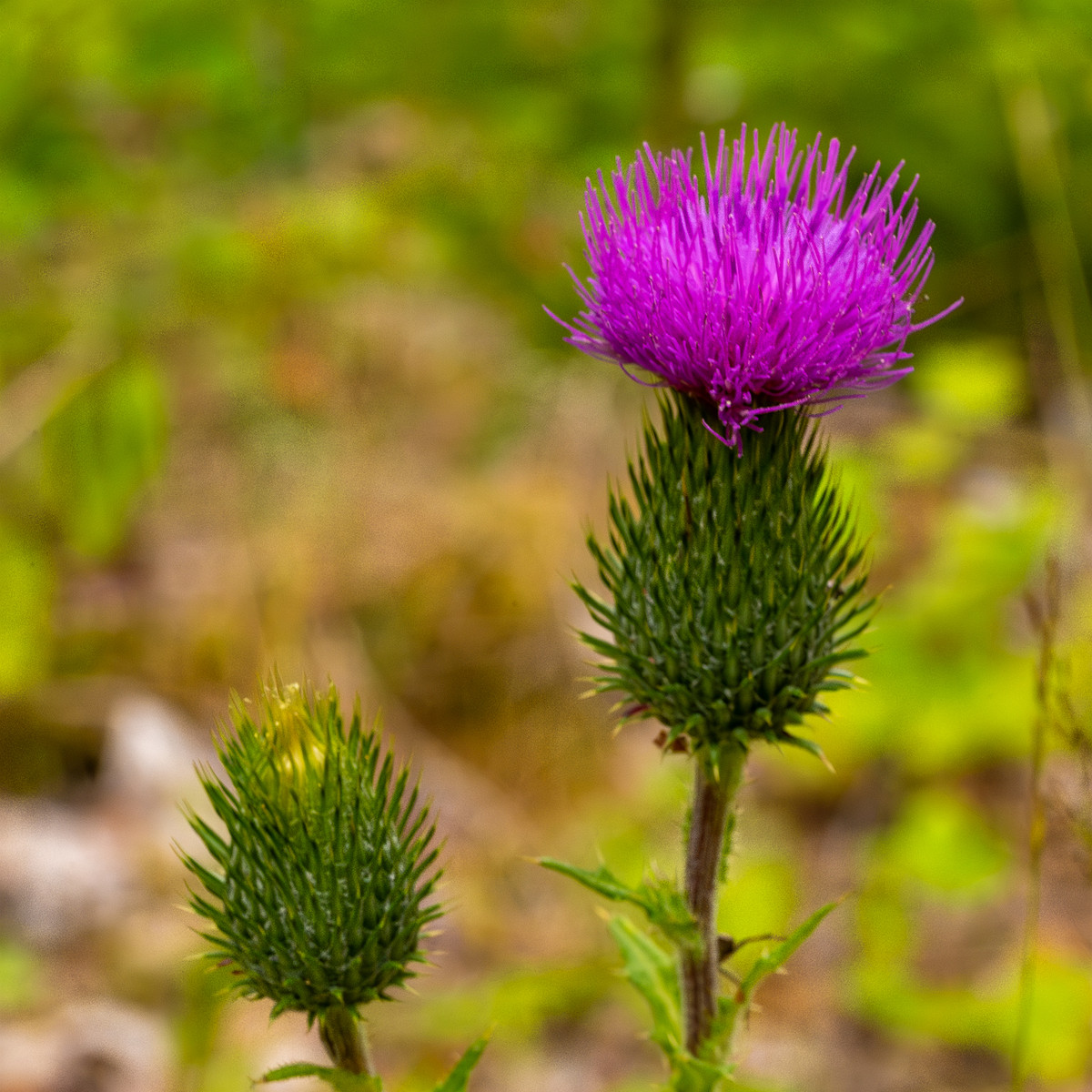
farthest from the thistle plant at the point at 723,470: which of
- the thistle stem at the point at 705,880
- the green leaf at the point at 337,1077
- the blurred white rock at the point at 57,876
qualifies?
the blurred white rock at the point at 57,876

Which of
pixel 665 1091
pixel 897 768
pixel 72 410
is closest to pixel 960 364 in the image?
pixel 897 768

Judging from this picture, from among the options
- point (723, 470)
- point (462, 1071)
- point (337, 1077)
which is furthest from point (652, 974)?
point (723, 470)

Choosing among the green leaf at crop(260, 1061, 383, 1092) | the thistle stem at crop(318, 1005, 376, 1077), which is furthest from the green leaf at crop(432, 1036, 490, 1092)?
the thistle stem at crop(318, 1005, 376, 1077)

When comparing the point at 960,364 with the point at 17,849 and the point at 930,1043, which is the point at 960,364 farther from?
the point at 17,849

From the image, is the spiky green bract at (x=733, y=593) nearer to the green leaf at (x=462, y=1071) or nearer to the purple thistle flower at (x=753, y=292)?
the purple thistle flower at (x=753, y=292)

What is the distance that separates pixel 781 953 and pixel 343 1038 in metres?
0.72

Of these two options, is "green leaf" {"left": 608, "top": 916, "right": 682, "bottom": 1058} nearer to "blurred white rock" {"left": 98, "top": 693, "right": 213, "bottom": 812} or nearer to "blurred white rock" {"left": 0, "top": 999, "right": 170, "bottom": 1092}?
Result: "blurred white rock" {"left": 0, "top": 999, "right": 170, "bottom": 1092}

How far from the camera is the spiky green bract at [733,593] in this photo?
1.90m

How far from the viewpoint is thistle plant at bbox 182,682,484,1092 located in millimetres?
1757

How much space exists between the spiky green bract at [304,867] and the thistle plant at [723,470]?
0.39 metres

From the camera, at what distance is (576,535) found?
18.8ft

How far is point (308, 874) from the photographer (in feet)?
5.86

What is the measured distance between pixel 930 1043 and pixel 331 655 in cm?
290

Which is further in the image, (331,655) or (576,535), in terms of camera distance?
(576,535)
